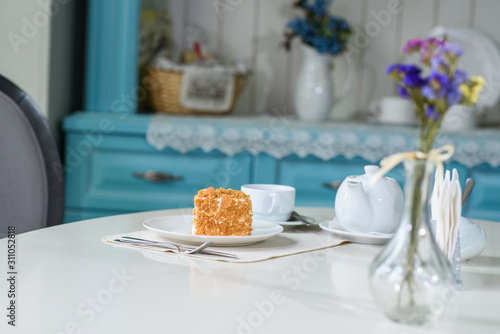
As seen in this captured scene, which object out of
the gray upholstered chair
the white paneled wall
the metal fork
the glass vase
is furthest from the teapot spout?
the white paneled wall

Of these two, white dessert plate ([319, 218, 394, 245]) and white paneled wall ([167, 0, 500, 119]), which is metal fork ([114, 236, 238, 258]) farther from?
white paneled wall ([167, 0, 500, 119])

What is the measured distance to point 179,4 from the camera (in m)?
2.61

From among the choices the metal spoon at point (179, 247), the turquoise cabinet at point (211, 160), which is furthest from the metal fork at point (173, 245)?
the turquoise cabinet at point (211, 160)

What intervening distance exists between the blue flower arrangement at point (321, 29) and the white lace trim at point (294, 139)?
0.36 meters

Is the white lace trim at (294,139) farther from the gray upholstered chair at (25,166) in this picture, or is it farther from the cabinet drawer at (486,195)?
the gray upholstered chair at (25,166)

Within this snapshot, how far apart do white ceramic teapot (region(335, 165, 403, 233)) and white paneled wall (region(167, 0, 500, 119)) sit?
162cm

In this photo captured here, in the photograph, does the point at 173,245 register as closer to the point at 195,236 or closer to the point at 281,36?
the point at 195,236

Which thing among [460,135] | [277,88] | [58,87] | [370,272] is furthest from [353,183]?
[277,88]

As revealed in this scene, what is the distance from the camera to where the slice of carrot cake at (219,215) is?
91cm

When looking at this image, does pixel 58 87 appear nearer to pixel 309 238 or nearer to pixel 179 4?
pixel 179 4

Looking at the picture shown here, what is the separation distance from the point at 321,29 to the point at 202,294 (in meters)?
1.78

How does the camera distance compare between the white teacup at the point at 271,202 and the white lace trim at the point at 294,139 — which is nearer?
the white teacup at the point at 271,202

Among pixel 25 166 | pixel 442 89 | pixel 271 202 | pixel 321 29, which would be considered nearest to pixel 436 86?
pixel 442 89

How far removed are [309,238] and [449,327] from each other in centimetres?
39
